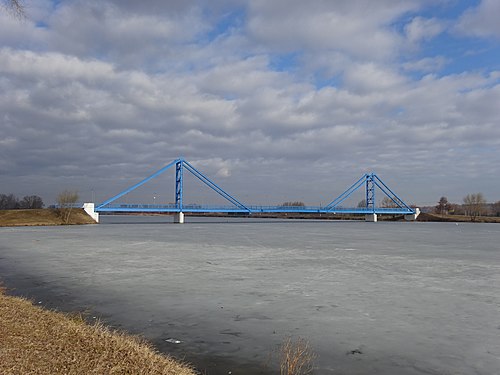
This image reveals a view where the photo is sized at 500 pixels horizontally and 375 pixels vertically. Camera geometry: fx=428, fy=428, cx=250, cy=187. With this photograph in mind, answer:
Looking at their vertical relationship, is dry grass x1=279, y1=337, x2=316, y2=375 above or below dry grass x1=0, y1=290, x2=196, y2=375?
below

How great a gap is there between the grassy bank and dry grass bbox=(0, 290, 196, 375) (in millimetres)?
64659

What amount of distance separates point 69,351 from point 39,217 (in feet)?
239

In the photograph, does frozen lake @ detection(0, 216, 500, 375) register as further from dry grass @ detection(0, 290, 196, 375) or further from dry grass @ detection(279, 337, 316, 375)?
dry grass @ detection(0, 290, 196, 375)

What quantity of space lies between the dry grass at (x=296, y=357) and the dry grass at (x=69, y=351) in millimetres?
1165

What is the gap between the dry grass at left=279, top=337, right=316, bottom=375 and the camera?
17.1 ft

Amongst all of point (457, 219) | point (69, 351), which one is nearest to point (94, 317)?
point (69, 351)

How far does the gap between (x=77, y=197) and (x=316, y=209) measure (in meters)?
46.8

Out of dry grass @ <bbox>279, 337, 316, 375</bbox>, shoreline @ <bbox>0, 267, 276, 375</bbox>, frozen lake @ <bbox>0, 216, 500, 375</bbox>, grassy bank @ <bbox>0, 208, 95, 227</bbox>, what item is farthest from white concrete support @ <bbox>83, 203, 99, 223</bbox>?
dry grass @ <bbox>279, 337, 316, 375</bbox>

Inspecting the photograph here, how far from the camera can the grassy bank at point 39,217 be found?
213 feet

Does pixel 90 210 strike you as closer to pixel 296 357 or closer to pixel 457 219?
pixel 296 357

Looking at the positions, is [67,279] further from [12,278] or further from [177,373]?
[177,373]

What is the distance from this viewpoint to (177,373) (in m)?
4.81

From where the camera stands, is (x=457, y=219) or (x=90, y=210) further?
Answer: (x=457, y=219)

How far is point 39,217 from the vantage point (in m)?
70.2
